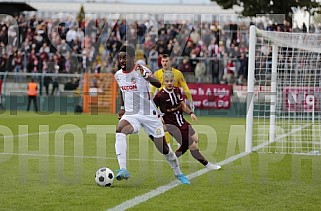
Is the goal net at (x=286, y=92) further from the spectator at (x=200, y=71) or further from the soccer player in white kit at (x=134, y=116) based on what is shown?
the spectator at (x=200, y=71)

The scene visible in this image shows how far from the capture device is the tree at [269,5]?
33372 millimetres

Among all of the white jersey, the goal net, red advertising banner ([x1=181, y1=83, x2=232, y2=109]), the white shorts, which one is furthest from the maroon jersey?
red advertising banner ([x1=181, y1=83, x2=232, y2=109])

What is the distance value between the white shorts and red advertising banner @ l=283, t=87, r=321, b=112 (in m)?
10.2

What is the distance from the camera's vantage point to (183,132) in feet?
38.0

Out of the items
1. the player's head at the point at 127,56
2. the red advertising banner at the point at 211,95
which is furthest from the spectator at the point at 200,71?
the player's head at the point at 127,56

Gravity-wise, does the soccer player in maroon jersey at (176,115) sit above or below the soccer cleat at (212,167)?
above

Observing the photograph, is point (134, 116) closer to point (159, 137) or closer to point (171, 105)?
point (159, 137)

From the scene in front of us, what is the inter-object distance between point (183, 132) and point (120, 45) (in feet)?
63.7

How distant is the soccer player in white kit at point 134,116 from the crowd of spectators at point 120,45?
779 inches

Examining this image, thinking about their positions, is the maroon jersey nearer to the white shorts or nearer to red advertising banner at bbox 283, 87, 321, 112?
the white shorts

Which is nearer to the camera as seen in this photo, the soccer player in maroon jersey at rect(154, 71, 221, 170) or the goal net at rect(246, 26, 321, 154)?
the soccer player in maroon jersey at rect(154, 71, 221, 170)

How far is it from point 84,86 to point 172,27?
4674mm

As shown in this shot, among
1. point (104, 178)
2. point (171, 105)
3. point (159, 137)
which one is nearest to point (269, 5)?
point (171, 105)

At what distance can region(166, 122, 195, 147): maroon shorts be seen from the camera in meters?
11.6
